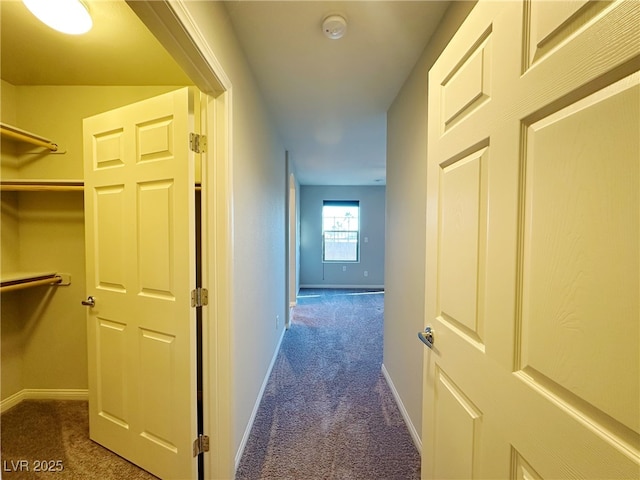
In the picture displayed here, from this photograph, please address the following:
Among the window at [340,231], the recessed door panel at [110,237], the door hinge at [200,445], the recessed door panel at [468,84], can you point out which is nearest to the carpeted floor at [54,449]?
the door hinge at [200,445]

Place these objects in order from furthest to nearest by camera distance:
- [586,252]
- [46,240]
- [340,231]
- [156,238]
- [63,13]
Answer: [340,231] < [46,240] < [156,238] < [63,13] < [586,252]

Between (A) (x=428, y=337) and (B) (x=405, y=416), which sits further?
(B) (x=405, y=416)

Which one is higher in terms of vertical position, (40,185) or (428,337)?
(40,185)

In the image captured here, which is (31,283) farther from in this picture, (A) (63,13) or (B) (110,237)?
(A) (63,13)

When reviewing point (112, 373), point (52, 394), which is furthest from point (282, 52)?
point (52, 394)

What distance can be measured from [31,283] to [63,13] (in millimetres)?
1691

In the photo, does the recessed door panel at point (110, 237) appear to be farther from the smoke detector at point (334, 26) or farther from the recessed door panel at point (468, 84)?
the recessed door panel at point (468, 84)

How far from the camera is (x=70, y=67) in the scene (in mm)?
1844

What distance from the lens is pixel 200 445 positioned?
140 centimetres

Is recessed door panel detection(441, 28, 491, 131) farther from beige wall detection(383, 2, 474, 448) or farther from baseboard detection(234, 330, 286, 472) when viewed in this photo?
baseboard detection(234, 330, 286, 472)

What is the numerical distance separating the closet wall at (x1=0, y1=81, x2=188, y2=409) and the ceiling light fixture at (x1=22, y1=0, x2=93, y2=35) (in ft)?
2.19

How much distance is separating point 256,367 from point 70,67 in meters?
2.44

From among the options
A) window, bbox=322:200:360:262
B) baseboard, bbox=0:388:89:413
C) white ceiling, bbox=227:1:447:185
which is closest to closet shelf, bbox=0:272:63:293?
baseboard, bbox=0:388:89:413

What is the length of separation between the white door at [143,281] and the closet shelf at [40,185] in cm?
40
